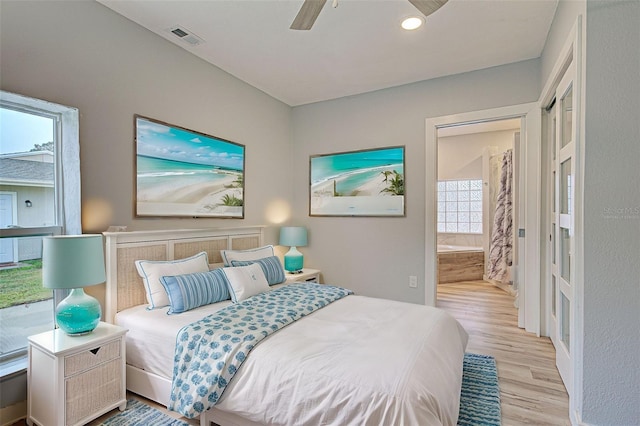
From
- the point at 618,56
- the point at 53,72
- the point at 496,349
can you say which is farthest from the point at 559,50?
the point at 53,72

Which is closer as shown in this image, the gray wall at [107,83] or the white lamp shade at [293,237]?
the gray wall at [107,83]

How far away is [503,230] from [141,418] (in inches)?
220

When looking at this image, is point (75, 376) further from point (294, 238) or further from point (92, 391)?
point (294, 238)

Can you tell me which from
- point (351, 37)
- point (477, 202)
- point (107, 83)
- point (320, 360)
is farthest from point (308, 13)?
point (477, 202)

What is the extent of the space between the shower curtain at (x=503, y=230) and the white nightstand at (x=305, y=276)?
322 centimetres

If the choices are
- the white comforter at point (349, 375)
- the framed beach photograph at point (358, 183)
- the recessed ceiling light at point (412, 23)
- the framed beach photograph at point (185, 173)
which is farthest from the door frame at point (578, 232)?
the framed beach photograph at point (185, 173)

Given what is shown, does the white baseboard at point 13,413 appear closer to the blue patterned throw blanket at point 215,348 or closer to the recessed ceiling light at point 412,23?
the blue patterned throw blanket at point 215,348

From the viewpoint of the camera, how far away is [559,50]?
2340 mm

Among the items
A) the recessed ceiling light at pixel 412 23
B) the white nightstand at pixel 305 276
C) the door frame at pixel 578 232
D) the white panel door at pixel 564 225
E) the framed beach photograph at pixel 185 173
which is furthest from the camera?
the white nightstand at pixel 305 276

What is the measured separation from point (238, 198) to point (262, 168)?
583 mm

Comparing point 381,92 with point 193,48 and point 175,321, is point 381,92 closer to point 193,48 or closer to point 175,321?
point 193,48

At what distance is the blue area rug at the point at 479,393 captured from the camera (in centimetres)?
193

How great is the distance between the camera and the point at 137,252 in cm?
253

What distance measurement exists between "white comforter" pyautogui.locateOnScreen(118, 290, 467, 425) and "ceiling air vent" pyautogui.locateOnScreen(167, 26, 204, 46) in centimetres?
230
